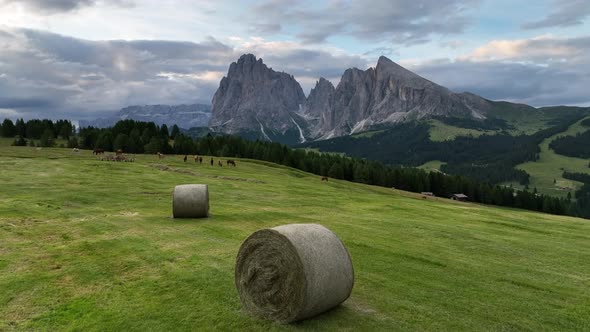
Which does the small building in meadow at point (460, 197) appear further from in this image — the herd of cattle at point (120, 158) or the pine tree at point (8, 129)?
the pine tree at point (8, 129)

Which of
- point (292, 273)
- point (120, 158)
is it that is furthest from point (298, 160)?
point (292, 273)

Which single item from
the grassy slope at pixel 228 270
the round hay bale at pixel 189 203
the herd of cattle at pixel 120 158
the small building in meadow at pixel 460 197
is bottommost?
the small building in meadow at pixel 460 197

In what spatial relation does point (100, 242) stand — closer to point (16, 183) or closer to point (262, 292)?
point (262, 292)

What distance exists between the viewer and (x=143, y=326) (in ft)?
36.4

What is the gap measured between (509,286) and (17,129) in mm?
162005

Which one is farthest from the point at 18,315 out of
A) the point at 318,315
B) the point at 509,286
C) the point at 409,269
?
the point at 509,286

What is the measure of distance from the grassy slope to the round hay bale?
104cm

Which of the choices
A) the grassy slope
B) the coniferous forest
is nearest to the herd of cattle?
the coniferous forest

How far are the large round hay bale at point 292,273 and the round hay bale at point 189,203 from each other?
14.6 m

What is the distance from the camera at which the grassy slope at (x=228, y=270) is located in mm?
11758

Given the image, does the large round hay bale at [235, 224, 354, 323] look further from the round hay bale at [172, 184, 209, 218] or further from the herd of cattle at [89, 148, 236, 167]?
the herd of cattle at [89, 148, 236, 167]

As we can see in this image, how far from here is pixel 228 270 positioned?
15.6 m

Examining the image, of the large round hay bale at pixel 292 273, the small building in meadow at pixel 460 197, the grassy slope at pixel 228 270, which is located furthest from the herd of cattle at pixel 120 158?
the small building in meadow at pixel 460 197

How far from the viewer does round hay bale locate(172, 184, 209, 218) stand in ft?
87.3
